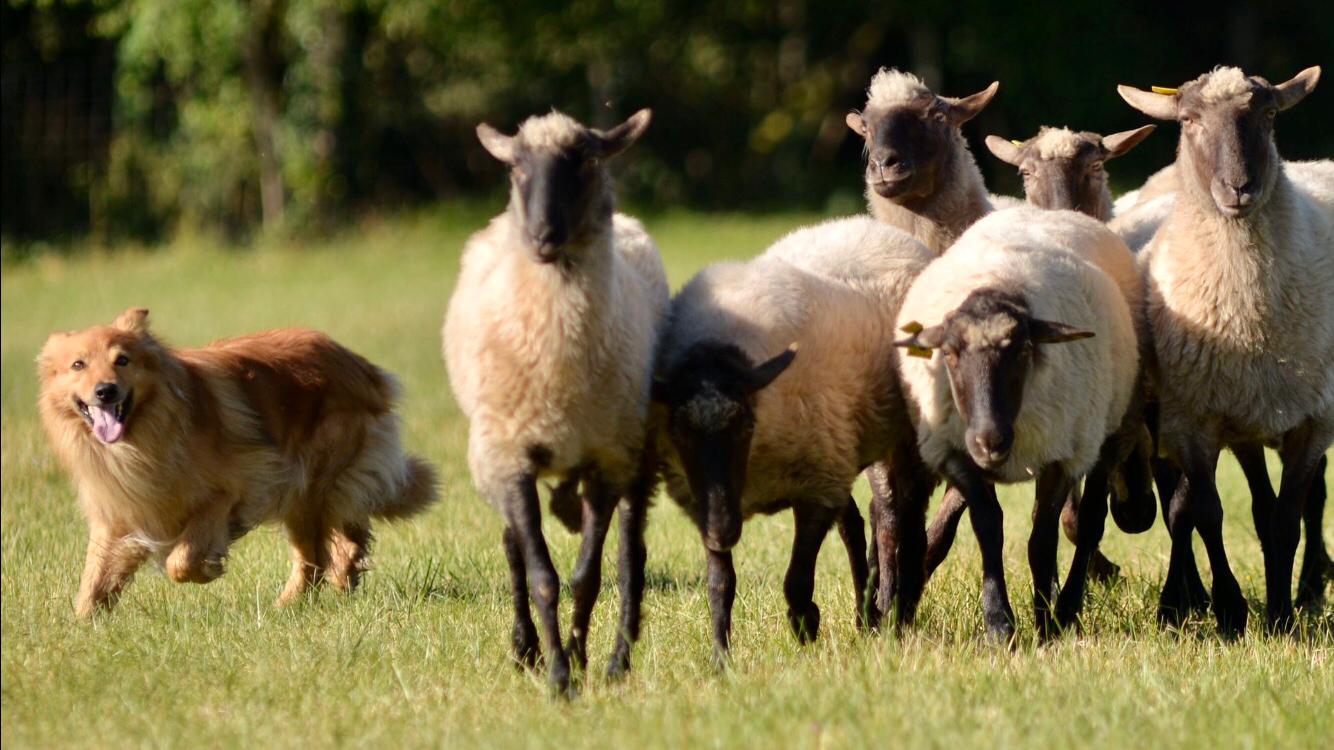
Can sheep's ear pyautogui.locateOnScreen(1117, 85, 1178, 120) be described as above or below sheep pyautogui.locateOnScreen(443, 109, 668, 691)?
above

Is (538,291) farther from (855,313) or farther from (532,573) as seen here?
(855,313)

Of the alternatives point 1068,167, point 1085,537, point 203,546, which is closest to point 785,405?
point 1085,537

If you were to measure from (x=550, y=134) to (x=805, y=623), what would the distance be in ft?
7.43

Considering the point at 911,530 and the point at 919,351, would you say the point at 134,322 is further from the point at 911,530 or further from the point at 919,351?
the point at 919,351

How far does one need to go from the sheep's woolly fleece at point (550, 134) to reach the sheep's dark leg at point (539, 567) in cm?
122

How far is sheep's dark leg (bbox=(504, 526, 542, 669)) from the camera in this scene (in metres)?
6.66

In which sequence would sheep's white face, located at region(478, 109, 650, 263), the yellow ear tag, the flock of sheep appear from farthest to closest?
1. the yellow ear tag
2. the flock of sheep
3. sheep's white face, located at region(478, 109, 650, 263)

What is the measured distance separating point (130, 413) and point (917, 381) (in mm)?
3986

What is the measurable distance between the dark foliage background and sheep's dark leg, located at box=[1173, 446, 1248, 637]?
21.6m

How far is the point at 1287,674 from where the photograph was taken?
6.43 metres

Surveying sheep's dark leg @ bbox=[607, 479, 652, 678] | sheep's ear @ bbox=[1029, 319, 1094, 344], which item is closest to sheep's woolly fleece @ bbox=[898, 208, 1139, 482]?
sheep's ear @ bbox=[1029, 319, 1094, 344]

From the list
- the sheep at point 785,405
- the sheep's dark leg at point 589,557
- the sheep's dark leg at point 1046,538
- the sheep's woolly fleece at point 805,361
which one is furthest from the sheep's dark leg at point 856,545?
the sheep's dark leg at point 589,557

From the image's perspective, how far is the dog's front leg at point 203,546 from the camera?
8438mm

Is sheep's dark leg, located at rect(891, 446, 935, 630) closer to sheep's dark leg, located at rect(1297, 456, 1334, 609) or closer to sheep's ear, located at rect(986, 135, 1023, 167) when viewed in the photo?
sheep's dark leg, located at rect(1297, 456, 1334, 609)
